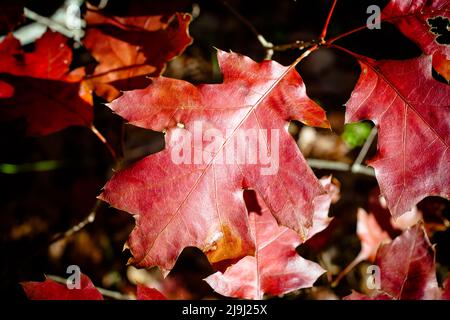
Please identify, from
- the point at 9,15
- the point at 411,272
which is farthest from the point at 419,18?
the point at 9,15

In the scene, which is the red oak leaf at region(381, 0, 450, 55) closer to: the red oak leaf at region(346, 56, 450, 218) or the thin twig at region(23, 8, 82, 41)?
the red oak leaf at region(346, 56, 450, 218)

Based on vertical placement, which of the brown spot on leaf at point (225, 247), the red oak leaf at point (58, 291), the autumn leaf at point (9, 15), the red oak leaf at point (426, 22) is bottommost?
the red oak leaf at point (58, 291)

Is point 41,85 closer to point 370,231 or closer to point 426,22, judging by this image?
point 426,22

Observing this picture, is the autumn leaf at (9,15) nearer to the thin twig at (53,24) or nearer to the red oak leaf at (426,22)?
the thin twig at (53,24)

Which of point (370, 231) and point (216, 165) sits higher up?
point (216, 165)

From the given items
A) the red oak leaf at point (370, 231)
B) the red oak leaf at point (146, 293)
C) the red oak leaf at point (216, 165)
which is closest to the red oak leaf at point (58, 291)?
the red oak leaf at point (146, 293)

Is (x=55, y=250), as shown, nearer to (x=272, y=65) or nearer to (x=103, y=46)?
(x=103, y=46)
